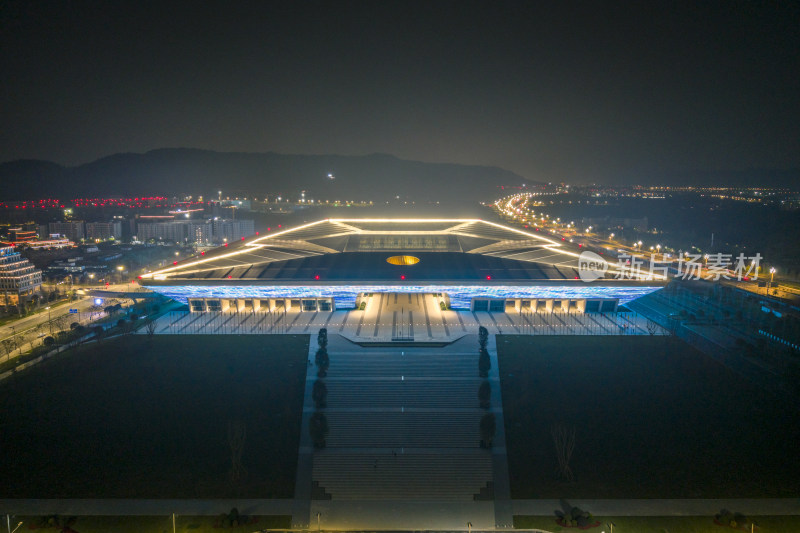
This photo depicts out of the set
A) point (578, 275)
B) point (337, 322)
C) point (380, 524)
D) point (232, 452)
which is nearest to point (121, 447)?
point (232, 452)

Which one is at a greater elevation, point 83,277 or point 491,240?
point 491,240

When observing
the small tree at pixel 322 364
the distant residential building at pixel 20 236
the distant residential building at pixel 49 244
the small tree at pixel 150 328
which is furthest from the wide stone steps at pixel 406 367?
the distant residential building at pixel 20 236

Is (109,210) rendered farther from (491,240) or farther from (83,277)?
(491,240)

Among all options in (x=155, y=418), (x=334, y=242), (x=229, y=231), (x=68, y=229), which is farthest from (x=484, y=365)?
(x=68, y=229)

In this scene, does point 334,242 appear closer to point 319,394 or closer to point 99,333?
point 99,333

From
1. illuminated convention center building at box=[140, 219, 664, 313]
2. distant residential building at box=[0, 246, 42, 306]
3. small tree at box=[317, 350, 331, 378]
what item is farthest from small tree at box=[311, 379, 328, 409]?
distant residential building at box=[0, 246, 42, 306]

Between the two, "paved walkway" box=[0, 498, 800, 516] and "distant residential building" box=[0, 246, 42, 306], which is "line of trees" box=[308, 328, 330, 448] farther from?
"distant residential building" box=[0, 246, 42, 306]

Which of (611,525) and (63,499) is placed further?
(63,499)
